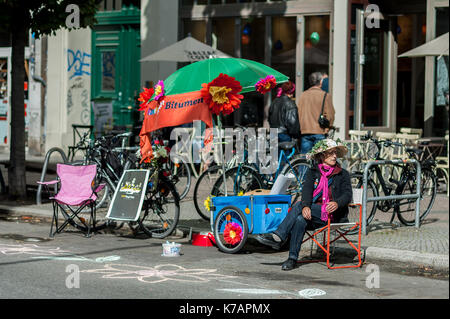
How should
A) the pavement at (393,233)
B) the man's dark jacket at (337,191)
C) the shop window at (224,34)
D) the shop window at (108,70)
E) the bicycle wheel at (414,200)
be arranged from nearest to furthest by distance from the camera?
the man's dark jacket at (337,191) < the pavement at (393,233) < the bicycle wheel at (414,200) < the shop window at (224,34) < the shop window at (108,70)

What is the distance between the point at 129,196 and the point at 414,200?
147 inches

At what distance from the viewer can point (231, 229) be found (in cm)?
1003

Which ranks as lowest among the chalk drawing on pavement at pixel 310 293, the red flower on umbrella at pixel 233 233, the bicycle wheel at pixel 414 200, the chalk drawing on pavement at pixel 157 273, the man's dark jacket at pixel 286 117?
the chalk drawing on pavement at pixel 310 293

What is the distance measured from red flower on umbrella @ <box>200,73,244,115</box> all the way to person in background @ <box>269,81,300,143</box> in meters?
3.66

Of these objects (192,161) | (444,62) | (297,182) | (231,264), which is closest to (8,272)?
(231,264)

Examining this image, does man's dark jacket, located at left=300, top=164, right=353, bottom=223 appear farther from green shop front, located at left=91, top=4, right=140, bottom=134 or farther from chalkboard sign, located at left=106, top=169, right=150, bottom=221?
green shop front, located at left=91, top=4, right=140, bottom=134

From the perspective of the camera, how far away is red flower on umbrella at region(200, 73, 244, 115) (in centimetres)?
1035

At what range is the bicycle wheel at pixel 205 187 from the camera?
40.7 ft

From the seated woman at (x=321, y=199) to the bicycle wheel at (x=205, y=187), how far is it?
3069 millimetres

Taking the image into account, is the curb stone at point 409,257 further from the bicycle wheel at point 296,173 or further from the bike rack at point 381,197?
the bicycle wheel at point 296,173

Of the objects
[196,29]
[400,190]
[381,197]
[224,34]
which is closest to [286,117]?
[400,190]

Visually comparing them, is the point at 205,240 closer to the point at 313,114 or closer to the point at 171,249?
the point at 171,249

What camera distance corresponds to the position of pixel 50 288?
7582 millimetres

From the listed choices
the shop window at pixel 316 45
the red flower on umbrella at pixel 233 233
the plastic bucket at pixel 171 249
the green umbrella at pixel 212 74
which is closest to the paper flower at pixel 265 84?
the green umbrella at pixel 212 74
